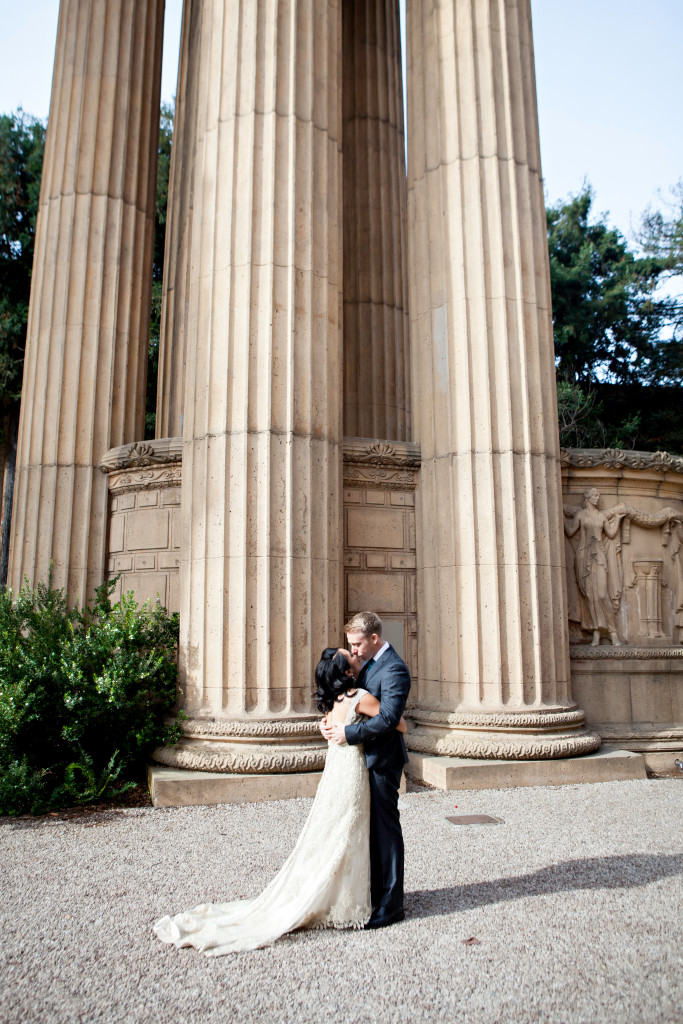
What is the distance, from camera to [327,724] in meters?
4.53

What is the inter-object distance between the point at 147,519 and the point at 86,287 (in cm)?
479

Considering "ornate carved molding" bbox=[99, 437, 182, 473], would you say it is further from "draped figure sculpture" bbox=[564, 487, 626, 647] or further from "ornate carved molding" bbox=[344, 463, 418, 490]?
"draped figure sculpture" bbox=[564, 487, 626, 647]

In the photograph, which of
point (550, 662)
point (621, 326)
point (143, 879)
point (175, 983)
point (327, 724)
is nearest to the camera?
point (175, 983)

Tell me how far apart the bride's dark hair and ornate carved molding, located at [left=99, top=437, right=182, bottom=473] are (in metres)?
6.11

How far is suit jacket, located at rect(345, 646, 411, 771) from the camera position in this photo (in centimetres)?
436

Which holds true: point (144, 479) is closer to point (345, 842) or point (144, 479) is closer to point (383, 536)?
point (383, 536)

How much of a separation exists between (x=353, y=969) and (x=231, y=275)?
7.60m

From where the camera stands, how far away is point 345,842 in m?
4.30

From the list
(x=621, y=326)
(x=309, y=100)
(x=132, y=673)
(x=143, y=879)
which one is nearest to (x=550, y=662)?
(x=132, y=673)

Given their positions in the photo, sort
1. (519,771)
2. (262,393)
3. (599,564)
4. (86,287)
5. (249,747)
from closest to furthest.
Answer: (249,747)
(519,771)
(262,393)
(599,564)
(86,287)

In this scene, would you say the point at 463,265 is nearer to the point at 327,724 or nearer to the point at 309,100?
the point at 309,100

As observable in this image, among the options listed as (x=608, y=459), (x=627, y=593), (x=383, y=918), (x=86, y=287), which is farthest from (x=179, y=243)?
(x=383, y=918)

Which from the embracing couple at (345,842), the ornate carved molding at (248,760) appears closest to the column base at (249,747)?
the ornate carved molding at (248,760)

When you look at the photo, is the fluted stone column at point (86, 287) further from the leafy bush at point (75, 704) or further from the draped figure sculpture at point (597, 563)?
the draped figure sculpture at point (597, 563)
